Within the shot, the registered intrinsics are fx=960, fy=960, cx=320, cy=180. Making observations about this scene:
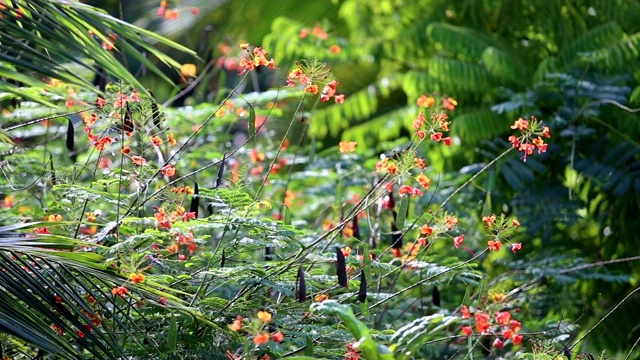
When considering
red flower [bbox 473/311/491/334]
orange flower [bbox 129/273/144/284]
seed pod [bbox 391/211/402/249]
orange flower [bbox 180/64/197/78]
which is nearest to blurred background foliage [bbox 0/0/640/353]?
orange flower [bbox 180/64/197/78]

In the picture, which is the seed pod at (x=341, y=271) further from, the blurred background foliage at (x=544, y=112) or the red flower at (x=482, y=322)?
the blurred background foliage at (x=544, y=112)

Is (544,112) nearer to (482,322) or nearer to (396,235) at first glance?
(396,235)

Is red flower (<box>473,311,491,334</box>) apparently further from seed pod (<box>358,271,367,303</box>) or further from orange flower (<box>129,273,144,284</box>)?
orange flower (<box>129,273,144,284</box>)

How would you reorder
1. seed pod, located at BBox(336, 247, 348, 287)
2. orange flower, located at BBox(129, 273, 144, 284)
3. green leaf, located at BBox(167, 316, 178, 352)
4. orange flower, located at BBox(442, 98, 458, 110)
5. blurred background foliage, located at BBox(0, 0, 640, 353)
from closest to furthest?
1. orange flower, located at BBox(129, 273, 144, 284)
2. green leaf, located at BBox(167, 316, 178, 352)
3. seed pod, located at BBox(336, 247, 348, 287)
4. orange flower, located at BBox(442, 98, 458, 110)
5. blurred background foliage, located at BBox(0, 0, 640, 353)

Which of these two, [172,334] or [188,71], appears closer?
[172,334]

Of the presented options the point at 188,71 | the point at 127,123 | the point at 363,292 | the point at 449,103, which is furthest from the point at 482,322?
the point at 188,71

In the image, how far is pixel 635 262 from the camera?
5430 mm

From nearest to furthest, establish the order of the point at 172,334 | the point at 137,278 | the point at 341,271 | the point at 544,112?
the point at 137,278
the point at 172,334
the point at 341,271
the point at 544,112

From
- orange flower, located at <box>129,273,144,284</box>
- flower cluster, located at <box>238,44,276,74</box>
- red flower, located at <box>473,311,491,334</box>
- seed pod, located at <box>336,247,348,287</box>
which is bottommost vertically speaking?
red flower, located at <box>473,311,491,334</box>

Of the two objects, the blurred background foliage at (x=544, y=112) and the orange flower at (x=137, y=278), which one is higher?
the orange flower at (x=137, y=278)

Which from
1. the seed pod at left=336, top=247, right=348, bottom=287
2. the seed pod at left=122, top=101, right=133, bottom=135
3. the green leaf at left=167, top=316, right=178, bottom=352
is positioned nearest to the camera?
the green leaf at left=167, top=316, right=178, bottom=352

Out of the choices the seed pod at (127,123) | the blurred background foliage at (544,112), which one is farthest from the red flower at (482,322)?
the blurred background foliage at (544,112)

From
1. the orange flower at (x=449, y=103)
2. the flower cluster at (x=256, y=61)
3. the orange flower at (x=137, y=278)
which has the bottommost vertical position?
the orange flower at (x=449, y=103)

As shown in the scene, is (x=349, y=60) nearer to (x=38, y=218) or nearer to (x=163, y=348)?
(x=38, y=218)
